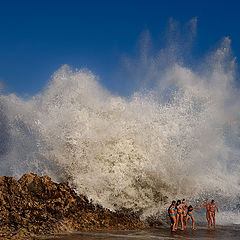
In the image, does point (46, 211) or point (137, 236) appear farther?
point (46, 211)

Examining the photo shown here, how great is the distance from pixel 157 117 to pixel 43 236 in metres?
9.95

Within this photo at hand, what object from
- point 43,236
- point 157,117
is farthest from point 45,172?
point 157,117

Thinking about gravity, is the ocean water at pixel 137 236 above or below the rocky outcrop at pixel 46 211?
below

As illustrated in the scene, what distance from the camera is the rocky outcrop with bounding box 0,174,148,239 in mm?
8773

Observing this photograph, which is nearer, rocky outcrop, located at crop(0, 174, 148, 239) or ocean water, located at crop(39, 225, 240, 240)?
ocean water, located at crop(39, 225, 240, 240)

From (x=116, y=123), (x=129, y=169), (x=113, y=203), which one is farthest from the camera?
(x=116, y=123)

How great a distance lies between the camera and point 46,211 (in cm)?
991

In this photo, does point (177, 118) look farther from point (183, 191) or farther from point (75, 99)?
point (75, 99)

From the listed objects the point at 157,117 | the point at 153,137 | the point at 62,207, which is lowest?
the point at 62,207

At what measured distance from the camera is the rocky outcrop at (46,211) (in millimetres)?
8773

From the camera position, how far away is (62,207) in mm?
10414

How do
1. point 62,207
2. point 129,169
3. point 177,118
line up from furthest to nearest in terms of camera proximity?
point 177,118, point 129,169, point 62,207

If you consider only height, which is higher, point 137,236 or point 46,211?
point 46,211

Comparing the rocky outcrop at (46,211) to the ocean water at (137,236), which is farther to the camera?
the rocky outcrop at (46,211)
